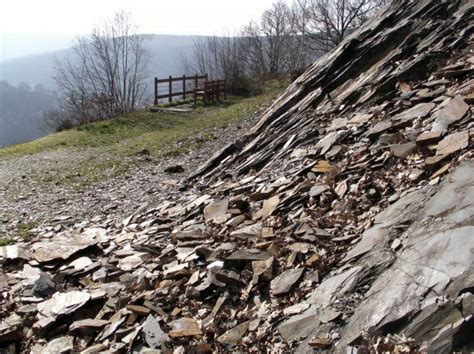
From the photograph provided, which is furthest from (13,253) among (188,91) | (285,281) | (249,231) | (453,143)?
(188,91)

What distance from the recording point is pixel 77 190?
42.8ft

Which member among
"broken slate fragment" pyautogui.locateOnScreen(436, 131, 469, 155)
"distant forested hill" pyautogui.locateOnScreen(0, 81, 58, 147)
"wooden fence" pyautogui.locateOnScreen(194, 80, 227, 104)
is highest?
"wooden fence" pyautogui.locateOnScreen(194, 80, 227, 104)

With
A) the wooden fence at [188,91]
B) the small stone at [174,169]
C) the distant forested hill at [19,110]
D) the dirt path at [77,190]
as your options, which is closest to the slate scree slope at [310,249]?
the dirt path at [77,190]

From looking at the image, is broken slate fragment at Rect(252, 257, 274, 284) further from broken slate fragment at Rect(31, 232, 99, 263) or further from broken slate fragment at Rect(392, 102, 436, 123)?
broken slate fragment at Rect(31, 232, 99, 263)

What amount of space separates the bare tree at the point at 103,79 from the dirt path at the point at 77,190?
671 inches

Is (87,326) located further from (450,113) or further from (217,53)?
(217,53)

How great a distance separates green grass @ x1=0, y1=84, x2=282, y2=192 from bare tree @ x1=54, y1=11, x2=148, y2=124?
6.57 metres

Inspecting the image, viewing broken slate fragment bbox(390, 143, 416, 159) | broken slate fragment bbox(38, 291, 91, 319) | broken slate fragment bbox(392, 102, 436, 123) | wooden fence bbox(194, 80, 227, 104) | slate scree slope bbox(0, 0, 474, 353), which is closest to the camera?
slate scree slope bbox(0, 0, 474, 353)

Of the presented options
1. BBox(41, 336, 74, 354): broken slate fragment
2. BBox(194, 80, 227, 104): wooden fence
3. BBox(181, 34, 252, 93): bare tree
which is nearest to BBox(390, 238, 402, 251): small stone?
BBox(41, 336, 74, 354): broken slate fragment

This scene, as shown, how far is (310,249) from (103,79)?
3741cm

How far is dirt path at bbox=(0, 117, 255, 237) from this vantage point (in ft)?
34.4

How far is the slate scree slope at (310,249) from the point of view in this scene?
370cm

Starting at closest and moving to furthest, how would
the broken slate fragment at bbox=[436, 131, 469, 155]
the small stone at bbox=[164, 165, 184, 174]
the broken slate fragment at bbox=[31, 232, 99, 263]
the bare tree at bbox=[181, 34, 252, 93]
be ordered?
the broken slate fragment at bbox=[436, 131, 469, 155] < the broken slate fragment at bbox=[31, 232, 99, 263] < the small stone at bbox=[164, 165, 184, 174] < the bare tree at bbox=[181, 34, 252, 93]

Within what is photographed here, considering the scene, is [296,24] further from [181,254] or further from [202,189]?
[181,254]
